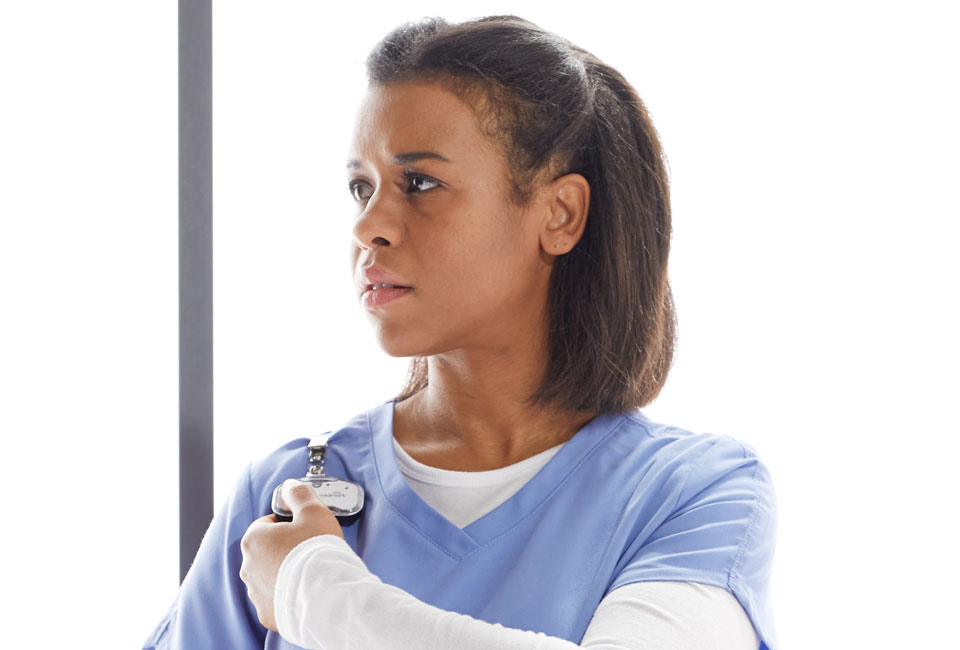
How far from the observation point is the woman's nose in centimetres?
96

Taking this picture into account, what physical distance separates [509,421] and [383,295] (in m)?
0.22

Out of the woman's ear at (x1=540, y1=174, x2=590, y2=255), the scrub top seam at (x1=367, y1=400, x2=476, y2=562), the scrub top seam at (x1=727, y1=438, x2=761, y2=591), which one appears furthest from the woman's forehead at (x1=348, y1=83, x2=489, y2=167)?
the scrub top seam at (x1=727, y1=438, x2=761, y2=591)

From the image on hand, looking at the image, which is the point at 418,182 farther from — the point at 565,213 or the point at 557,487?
the point at 557,487

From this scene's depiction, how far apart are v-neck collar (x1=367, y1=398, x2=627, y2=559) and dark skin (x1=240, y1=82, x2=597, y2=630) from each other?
Result: 0.03 meters

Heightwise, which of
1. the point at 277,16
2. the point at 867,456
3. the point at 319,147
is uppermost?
the point at 277,16

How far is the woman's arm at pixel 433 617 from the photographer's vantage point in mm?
742

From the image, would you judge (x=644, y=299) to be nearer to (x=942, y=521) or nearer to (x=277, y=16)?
(x=942, y=521)

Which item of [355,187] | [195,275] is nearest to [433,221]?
[355,187]

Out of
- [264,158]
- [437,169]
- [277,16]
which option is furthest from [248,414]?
[437,169]

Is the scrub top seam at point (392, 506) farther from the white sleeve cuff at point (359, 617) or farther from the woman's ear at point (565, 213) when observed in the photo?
the woman's ear at point (565, 213)

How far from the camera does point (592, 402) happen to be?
3.50 feet

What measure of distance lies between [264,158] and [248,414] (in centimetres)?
44

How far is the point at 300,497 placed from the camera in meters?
0.94

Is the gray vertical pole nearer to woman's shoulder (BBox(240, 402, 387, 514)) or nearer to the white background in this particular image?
the white background
